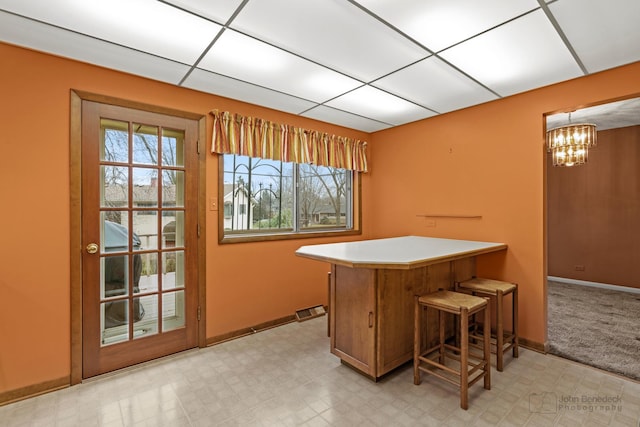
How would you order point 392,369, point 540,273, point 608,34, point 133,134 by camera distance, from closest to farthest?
point 608,34 < point 392,369 < point 133,134 < point 540,273

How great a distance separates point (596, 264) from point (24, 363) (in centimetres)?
729

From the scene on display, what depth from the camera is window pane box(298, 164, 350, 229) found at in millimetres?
4070

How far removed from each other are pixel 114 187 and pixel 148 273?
794 millimetres

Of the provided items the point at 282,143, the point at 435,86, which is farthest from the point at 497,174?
the point at 282,143

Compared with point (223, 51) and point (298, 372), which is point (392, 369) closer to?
point (298, 372)

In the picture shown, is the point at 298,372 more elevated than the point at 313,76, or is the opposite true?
the point at 313,76

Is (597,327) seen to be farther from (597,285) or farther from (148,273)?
(148,273)

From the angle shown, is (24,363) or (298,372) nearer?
(24,363)

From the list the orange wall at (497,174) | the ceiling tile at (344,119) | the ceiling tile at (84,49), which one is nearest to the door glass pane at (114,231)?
the ceiling tile at (84,49)

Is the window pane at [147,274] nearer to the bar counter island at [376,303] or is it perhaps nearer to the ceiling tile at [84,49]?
the bar counter island at [376,303]

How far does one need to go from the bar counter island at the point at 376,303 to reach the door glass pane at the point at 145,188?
4.66 feet

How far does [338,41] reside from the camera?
214 centimetres

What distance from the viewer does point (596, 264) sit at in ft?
16.8

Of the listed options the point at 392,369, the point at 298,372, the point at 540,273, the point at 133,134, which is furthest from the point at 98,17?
the point at 540,273
